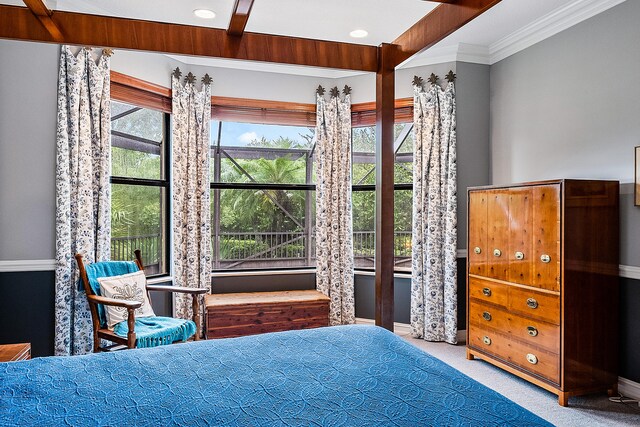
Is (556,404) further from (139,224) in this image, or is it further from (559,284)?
(139,224)

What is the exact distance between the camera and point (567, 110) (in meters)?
3.62

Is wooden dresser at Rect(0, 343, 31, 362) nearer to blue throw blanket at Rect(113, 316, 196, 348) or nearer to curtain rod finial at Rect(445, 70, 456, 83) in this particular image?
blue throw blanket at Rect(113, 316, 196, 348)

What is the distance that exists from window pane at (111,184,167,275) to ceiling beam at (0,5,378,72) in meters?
1.93

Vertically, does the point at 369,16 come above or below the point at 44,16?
above

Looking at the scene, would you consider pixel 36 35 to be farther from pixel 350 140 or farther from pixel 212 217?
pixel 350 140

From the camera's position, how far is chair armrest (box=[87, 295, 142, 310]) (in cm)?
298

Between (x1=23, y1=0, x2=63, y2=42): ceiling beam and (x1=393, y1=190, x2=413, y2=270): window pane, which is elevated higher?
(x1=23, y1=0, x2=63, y2=42): ceiling beam

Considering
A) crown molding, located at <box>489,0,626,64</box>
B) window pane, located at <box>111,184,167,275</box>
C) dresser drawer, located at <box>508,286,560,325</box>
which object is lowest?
dresser drawer, located at <box>508,286,560,325</box>

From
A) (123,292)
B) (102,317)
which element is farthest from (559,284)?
(102,317)

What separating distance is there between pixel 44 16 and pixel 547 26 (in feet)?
12.0

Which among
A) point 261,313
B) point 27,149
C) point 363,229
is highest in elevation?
point 27,149

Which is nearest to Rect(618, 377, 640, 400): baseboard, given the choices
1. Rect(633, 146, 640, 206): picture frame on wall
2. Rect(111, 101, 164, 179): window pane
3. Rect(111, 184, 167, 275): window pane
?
Rect(633, 146, 640, 206): picture frame on wall

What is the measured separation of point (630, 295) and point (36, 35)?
13.0ft

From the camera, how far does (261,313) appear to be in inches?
165
